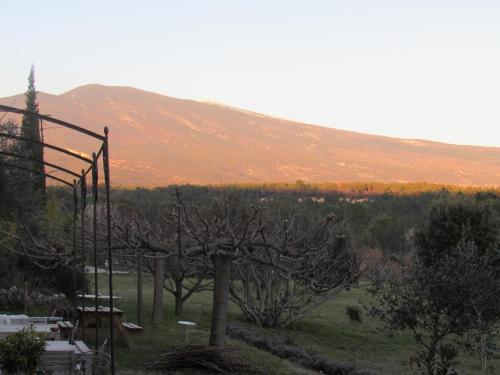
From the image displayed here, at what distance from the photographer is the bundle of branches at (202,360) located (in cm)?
1259

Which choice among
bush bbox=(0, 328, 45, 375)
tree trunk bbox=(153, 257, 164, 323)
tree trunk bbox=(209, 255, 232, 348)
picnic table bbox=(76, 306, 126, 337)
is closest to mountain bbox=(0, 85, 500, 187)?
tree trunk bbox=(153, 257, 164, 323)

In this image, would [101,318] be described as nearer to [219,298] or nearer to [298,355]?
[219,298]

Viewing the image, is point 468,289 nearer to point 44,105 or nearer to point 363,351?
point 363,351

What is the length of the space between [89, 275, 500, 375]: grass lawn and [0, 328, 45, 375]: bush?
311cm

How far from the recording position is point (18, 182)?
28.9m

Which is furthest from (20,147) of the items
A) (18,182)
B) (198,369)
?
(198,369)

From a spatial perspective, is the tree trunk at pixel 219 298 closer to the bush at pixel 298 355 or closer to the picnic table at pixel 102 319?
the picnic table at pixel 102 319

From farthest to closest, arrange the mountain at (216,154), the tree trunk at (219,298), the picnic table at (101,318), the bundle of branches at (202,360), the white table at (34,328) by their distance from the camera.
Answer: the mountain at (216,154) → the picnic table at (101,318) → the tree trunk at (219,298) → the bundle of branches at (202,360) → the white table at (34,328)

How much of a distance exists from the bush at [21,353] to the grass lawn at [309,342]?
3.11 meters

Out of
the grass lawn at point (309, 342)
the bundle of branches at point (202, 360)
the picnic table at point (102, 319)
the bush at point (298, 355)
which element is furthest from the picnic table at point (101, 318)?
the bush at point (298, 355)

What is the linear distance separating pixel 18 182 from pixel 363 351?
14741 mm

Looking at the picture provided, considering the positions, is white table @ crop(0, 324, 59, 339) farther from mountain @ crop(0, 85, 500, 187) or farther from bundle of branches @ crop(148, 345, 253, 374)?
mountain @ crop(0, 85, 500, 187)

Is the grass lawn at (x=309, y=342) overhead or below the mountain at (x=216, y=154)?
below

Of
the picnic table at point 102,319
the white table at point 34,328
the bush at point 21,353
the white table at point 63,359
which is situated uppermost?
the bush at point 21,353
